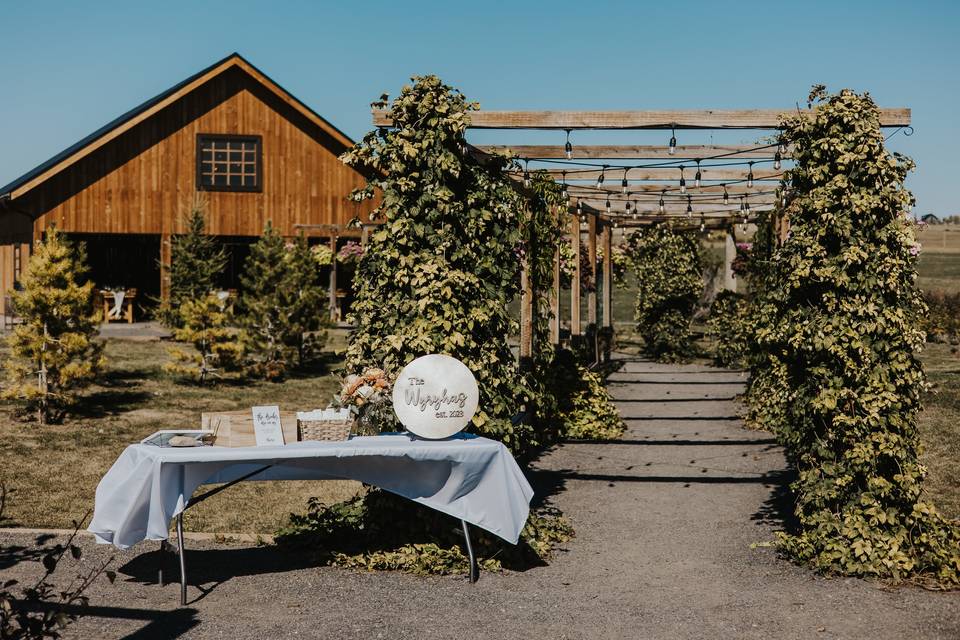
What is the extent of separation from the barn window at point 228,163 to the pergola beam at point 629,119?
17.4 meters

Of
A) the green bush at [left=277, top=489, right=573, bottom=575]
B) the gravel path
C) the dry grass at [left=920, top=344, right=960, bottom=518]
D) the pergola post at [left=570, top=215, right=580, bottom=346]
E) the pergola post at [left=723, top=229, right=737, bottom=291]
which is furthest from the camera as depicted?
the pergola post at [left=723, top=229, right=737, bottom=291]

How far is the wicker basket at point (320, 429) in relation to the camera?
21.9 feet

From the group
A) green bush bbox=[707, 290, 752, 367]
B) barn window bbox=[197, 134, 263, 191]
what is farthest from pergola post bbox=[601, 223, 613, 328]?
barn window bbox=[197, 134, 263, 191]

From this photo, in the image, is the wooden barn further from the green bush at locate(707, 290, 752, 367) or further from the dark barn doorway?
the green bush at locate(707, 290, 752, 367)

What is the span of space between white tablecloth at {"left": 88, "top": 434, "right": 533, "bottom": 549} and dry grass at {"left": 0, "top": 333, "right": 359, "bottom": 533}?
6.56 feet

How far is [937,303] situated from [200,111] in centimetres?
2012

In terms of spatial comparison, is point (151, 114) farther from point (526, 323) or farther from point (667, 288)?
point (526, 323)

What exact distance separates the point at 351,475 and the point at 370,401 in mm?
630

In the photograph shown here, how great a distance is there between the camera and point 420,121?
24.2ft

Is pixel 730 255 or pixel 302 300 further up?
pixel 730 255

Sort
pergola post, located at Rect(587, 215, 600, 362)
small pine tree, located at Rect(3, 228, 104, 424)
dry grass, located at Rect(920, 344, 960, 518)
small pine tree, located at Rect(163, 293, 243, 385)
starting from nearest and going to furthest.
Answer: dry grass, located at Rect(920, 344, 960, 518)
small pine tree, located at Rect(3, 228, 104, 424)
small pine tree, located at Rect(163, 293, 243, 385)
pergola post, located at Rect(587, 215, 600, 362)

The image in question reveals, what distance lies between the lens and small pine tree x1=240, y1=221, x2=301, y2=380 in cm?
1689

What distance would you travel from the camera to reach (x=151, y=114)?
2434cm

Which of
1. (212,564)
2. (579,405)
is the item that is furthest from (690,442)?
(212,564)
